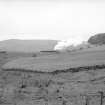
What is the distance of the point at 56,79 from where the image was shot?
4.15m

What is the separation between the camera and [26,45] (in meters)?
5.80

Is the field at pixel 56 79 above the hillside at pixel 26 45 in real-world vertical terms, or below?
below

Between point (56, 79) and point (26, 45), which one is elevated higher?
point (26, 45)

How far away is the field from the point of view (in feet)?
12.5

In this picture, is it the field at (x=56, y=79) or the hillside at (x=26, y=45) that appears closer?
the field at (x=56, y=79)

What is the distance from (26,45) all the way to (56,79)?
1.94 m

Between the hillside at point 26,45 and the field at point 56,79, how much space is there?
65 cm

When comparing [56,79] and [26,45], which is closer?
[56,79]

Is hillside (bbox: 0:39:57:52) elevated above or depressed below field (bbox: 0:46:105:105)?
A: above

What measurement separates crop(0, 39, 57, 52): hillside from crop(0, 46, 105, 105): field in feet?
2.14

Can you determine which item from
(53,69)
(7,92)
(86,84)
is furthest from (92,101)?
(7,92)

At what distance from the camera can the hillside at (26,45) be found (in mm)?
5543

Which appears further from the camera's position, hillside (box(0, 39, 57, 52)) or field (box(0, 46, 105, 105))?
hillside (box(0, 39, 57, 52))

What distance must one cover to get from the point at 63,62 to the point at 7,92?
1.29m
